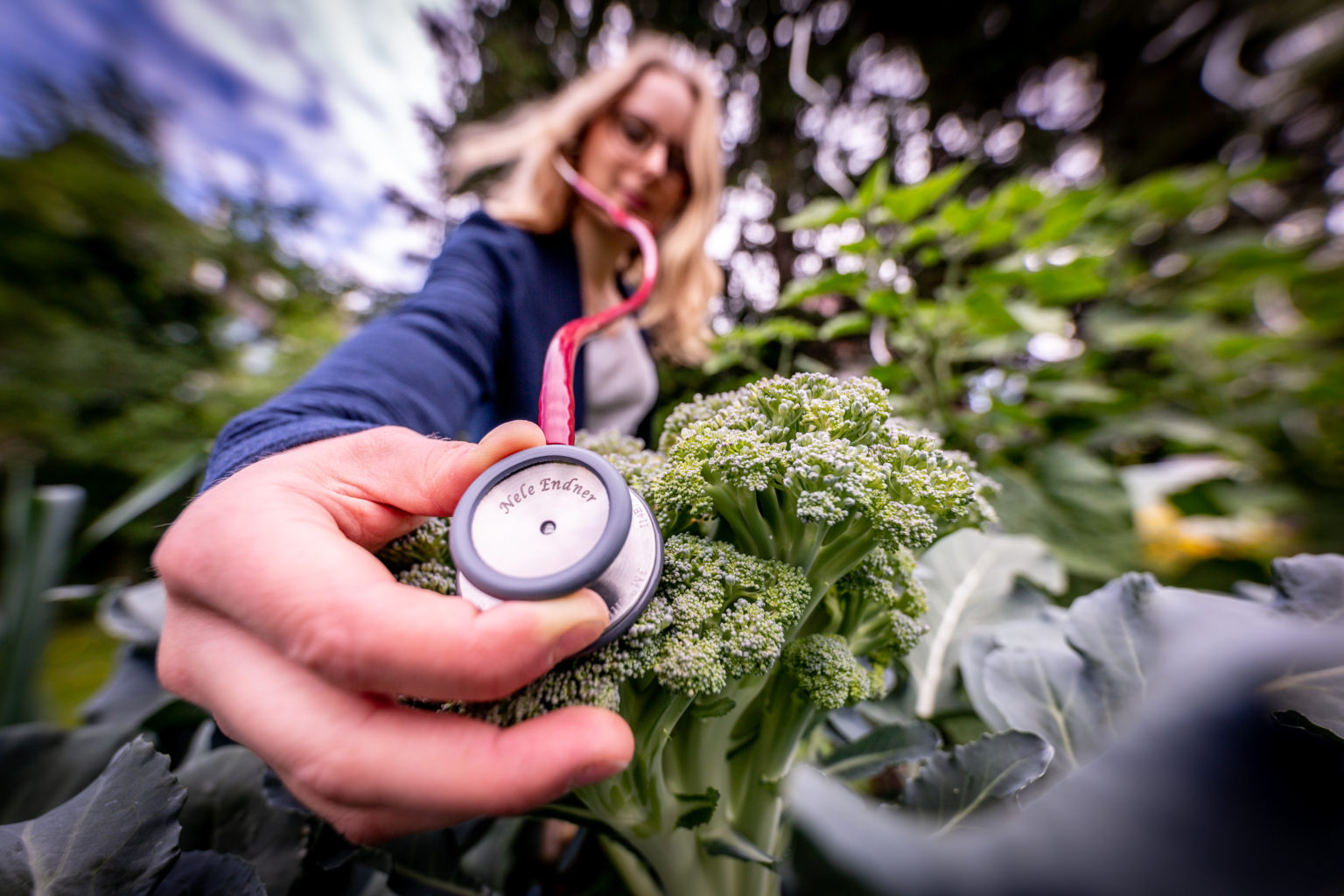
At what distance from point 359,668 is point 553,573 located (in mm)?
75

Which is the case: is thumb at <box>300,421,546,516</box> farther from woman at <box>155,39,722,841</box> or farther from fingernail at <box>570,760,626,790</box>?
fingernail at <box>570,760,626,790</box>

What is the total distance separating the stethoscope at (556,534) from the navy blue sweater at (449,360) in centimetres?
10

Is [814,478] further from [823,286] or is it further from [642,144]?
[642,144]

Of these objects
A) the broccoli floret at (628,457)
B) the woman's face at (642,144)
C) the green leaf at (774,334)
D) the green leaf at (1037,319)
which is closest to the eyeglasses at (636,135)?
the woman's face at (642,144)

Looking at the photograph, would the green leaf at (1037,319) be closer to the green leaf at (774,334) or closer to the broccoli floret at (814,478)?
the green leaf at (774,334)

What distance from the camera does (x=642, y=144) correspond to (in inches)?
36.9

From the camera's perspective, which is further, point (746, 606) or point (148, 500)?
point (148, 500)

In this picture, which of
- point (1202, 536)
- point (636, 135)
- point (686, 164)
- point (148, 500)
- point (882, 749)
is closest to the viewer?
point (882, 749)

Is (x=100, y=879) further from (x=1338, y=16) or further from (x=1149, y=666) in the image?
(x=1338, y=16)

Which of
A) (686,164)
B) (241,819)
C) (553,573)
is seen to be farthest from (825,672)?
(686,164)

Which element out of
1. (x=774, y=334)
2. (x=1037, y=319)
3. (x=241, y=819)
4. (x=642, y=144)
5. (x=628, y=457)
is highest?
(x=642, y=144)

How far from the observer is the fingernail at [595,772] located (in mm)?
199

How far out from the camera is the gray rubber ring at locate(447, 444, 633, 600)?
0.20 meters

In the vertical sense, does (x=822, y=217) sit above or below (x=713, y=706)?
above
